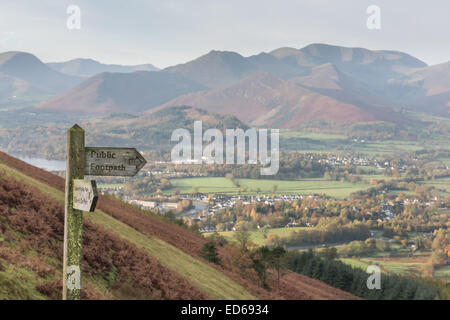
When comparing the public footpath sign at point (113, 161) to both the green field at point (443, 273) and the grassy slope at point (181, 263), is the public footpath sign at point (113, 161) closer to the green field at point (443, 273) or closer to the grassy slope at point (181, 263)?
the grassy slope at point (181, 263)

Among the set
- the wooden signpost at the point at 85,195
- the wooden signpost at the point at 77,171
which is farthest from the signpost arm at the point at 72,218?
the wooden signpost at the point at 85,195

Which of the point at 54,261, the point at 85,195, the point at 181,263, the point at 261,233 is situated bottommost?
the point at 261,233

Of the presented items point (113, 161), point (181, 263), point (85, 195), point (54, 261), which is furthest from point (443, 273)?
Answer: point (85, 195)

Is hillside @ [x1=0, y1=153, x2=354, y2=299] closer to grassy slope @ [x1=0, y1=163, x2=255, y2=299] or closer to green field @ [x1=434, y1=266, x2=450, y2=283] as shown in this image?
grassy slope @ [x1=0, y1=163, x2=255, y2=299]

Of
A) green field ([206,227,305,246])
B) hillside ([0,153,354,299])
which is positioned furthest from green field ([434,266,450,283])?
hillside ([0,153,354,299])

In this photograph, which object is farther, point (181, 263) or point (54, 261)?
point (181, 263)

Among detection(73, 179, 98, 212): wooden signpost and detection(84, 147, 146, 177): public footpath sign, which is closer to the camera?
detection(73, 179, 98, 212): wooden signpost

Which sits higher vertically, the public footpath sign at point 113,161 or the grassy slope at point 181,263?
the public footpath sign at point 113,161

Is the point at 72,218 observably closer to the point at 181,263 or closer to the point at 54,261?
the point at 54,261

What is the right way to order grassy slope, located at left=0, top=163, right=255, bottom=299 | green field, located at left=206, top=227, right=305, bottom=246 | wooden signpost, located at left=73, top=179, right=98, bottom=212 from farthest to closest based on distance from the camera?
green field, located at left=206, top=227, right=305, bottom=246
grassy slope, located at left=0, top=163, right=255, bottom=299
wooden signpost, located at left=73, top=179, right=98, bottom=212
